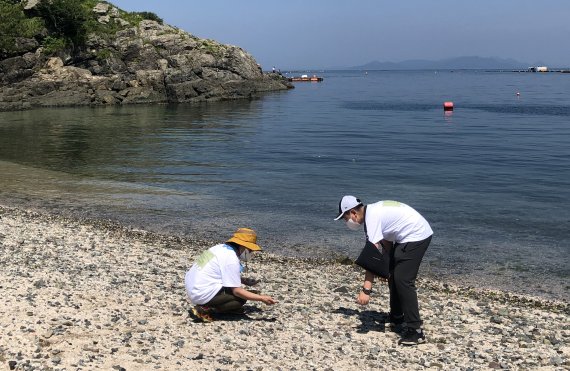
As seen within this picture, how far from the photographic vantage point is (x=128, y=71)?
8944cm

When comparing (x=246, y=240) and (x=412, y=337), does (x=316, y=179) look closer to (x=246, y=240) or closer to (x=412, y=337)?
(x=246, y=240)

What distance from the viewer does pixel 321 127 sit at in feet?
187

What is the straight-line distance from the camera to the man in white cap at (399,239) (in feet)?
30.8

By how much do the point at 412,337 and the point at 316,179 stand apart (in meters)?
20.7

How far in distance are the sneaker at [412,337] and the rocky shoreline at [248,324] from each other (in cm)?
14

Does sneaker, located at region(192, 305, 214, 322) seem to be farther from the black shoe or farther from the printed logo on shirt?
the black shoe

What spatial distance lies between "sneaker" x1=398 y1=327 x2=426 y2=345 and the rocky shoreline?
0.14 m

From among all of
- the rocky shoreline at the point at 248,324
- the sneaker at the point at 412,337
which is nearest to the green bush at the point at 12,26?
the rocky shoreline at the point at 248,324

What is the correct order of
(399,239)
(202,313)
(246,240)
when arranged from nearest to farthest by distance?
(399,239) → (246,240) → (202,313)

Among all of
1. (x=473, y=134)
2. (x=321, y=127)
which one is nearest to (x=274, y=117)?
(x=321, y=127)

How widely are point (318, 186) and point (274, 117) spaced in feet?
128

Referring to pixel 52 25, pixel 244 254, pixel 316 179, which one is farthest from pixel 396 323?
pixel 52 25

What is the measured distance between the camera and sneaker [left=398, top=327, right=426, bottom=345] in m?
9.98

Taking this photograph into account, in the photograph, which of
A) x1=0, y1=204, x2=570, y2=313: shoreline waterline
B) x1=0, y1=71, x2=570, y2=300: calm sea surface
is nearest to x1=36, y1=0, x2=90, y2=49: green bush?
x1=0, y1=71, x2=570, y2=300: calm sea surface
